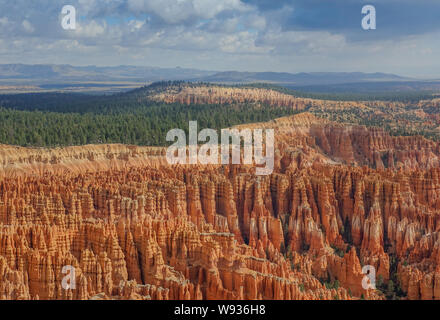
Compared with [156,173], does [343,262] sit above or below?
below

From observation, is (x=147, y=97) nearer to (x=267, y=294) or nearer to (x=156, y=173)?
(x=156, y=173)

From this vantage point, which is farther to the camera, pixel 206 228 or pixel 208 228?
pixel 206 228

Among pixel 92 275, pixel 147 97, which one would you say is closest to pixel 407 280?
pixel 92 275
